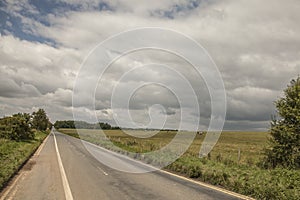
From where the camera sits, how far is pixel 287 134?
53.6 ft

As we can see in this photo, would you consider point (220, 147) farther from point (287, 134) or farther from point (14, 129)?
point (287, 134)

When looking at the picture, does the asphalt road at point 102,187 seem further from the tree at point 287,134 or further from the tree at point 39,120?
the tree at point 39,120

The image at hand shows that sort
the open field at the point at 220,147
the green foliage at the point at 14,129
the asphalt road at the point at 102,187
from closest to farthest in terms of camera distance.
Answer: the asphalt road at the point at 102,187
the open field at the point at 220,147
the green foliage at the point at 14,129

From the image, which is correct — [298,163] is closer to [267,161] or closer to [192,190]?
[267,161]

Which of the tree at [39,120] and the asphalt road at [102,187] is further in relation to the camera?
the tree at [39,120]

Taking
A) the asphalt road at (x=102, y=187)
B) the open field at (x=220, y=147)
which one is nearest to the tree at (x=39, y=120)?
the open field at (x=220, y=147)

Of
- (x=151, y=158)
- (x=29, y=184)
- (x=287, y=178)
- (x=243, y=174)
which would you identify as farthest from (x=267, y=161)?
(x=29, y=184)

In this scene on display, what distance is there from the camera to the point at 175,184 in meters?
13.7

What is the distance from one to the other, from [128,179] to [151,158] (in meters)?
9.37

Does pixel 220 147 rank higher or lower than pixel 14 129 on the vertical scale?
lower

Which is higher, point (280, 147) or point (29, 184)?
point (280, 147)

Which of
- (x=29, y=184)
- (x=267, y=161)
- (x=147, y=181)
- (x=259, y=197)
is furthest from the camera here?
(x=267, y=161)

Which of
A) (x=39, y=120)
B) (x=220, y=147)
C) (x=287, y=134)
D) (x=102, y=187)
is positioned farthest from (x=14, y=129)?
(x=39, y=120)

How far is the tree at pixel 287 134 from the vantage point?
1605 cm
